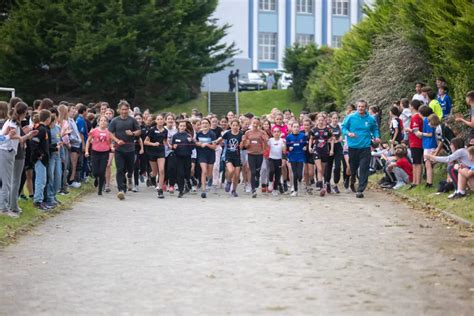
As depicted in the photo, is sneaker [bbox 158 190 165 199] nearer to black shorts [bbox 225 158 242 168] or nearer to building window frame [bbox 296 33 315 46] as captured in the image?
black shorts [bbox 225 158 242 168]

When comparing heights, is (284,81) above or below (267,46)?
below

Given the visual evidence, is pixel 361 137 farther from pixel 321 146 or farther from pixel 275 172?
pixel 275 172

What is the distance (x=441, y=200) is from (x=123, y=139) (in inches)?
286

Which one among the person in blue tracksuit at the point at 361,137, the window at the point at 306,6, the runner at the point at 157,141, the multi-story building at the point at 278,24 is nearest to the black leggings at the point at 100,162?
the runner at the point at 157,141

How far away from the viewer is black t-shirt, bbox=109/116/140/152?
21453mm

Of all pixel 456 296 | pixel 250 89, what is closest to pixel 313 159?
pixel 456 296

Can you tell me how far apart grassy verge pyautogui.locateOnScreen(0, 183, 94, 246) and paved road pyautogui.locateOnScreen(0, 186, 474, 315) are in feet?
0.83

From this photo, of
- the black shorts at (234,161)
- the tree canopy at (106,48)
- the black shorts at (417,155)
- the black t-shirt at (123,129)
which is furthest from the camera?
the tree canopy at (106,48)

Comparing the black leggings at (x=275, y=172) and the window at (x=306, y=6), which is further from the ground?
the window at (x=306, y=6)

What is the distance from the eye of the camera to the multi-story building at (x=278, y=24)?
79188 millimetres

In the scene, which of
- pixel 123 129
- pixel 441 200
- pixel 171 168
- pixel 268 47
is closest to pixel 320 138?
pixel 171 168

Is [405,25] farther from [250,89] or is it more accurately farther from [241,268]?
[250,89]

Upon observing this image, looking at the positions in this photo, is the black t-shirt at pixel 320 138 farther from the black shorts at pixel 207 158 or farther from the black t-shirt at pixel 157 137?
the black t-shirt at pixel 157 137

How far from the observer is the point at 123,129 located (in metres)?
21.5
